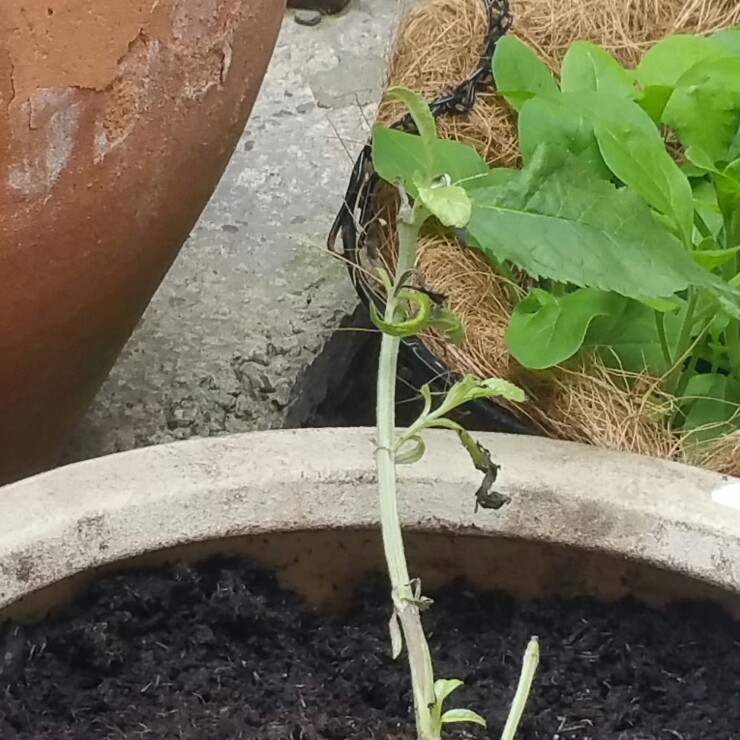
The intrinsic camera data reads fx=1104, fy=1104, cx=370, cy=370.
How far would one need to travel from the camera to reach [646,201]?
661 millimetres

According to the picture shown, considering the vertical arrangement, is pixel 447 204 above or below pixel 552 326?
above

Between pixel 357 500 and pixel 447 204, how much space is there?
207 millimetres

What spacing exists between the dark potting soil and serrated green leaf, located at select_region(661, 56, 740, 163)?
1.12ft

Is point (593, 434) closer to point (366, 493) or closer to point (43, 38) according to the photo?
point (366, 493)

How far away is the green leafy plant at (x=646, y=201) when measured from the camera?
1.69ft

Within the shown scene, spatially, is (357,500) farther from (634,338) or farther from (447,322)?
(634,338)

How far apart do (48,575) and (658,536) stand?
0.30m

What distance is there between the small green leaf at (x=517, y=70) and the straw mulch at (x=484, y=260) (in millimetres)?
87

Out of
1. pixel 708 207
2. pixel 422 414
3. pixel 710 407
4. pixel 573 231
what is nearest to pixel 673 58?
pixel 708 207

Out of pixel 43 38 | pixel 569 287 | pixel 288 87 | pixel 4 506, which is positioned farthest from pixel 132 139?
pixel 288 87

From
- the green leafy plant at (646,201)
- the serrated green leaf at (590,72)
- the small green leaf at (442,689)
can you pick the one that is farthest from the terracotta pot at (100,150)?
the small green leaf at (442,689)

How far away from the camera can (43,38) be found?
0.53m

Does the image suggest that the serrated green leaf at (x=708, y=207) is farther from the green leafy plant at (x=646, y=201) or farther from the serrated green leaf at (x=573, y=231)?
the serrated green leaf at (x=573, y=231)

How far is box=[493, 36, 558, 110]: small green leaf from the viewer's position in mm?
812
